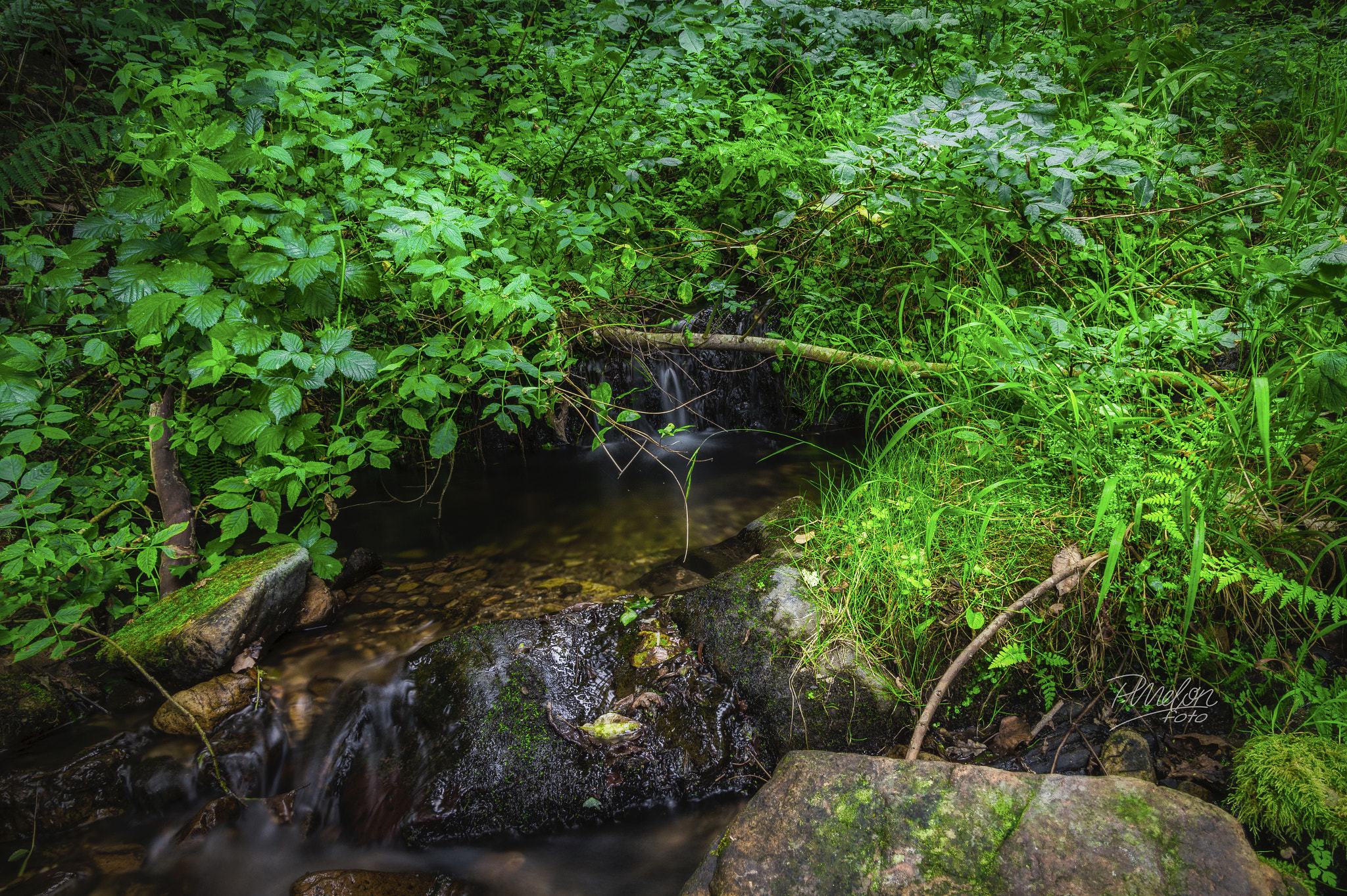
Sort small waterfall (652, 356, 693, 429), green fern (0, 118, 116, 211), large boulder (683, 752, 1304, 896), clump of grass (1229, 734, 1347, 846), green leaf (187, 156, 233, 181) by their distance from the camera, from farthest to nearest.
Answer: small waterfall (652, 356, 693, 429) → green fern (0, 118, 116, 211) → green leaf (187, 156, 233, 181) → clump of grass (1229, 734, 1347, 846) → large boulder (683, 752, 1304, 896)

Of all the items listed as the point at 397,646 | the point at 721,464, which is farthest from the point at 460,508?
the point at 721,464

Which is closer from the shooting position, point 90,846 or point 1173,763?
point 1173,763

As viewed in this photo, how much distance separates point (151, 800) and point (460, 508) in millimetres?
2247

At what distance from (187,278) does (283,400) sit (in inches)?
20.0

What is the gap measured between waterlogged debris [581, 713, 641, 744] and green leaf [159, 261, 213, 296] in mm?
2033

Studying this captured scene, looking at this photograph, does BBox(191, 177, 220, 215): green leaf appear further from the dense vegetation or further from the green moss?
the green moss

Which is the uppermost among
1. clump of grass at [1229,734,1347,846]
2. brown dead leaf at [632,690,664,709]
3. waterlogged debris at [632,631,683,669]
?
clump of grass at [1229,734,1347,846]

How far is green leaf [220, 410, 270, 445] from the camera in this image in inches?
87.0

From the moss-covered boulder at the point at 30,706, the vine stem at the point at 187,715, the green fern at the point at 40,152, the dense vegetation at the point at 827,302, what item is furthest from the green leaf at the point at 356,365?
the green fern at the point at 40,152

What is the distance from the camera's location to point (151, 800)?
2.28 meters

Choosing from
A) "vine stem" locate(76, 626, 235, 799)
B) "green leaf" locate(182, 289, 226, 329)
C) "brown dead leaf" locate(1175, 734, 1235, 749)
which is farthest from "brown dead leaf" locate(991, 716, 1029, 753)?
"green leaf" locate(182, 289, 226, 329)

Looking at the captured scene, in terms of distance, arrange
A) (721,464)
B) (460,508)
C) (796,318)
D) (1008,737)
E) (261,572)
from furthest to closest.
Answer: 1. (721,464)
2. (460,508)
3. (796,318)
4. (261,572)
5. (1008,737)

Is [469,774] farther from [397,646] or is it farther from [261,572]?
[261,572]

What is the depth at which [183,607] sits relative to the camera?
2.62m
